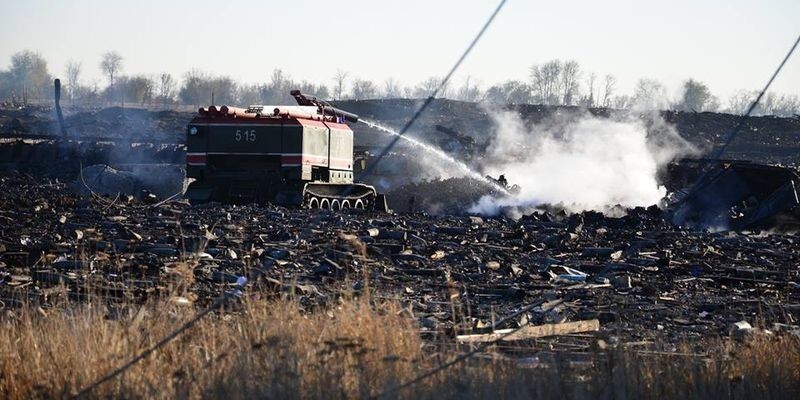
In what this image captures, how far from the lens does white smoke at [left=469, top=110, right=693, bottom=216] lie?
112 feet

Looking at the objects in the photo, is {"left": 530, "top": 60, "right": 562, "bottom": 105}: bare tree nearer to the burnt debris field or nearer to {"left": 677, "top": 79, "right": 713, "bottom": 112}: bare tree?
{"left": 677, "top": 79, "right": 713, "bottom": 112}: bare tree

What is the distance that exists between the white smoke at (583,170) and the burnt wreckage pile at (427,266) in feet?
34.4

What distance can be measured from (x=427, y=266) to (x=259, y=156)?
11.3m

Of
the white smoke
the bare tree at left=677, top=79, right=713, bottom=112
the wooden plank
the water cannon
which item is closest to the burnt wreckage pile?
the wooden plank

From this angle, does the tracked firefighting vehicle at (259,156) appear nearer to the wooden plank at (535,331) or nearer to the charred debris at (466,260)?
the charred debris at (466,260)

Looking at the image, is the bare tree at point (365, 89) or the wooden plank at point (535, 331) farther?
the bare tree at point (365, 89)

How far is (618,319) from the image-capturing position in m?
11.7

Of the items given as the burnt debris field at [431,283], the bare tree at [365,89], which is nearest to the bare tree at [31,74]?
the bare tree at [365,89]

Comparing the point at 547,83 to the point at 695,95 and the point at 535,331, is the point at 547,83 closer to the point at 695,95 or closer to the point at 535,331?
the point at 695,95

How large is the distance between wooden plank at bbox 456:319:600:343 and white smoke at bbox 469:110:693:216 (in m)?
19.9

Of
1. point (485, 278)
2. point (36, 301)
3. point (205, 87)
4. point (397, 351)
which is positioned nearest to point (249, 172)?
point (485, 278)

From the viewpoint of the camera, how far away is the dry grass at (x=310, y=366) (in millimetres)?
7863

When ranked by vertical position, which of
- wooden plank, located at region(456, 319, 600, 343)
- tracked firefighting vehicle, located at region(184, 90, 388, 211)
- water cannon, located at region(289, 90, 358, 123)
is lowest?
wooden plank, located at region(456, 319, 600, 343)

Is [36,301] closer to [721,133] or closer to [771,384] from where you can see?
[771,384]
